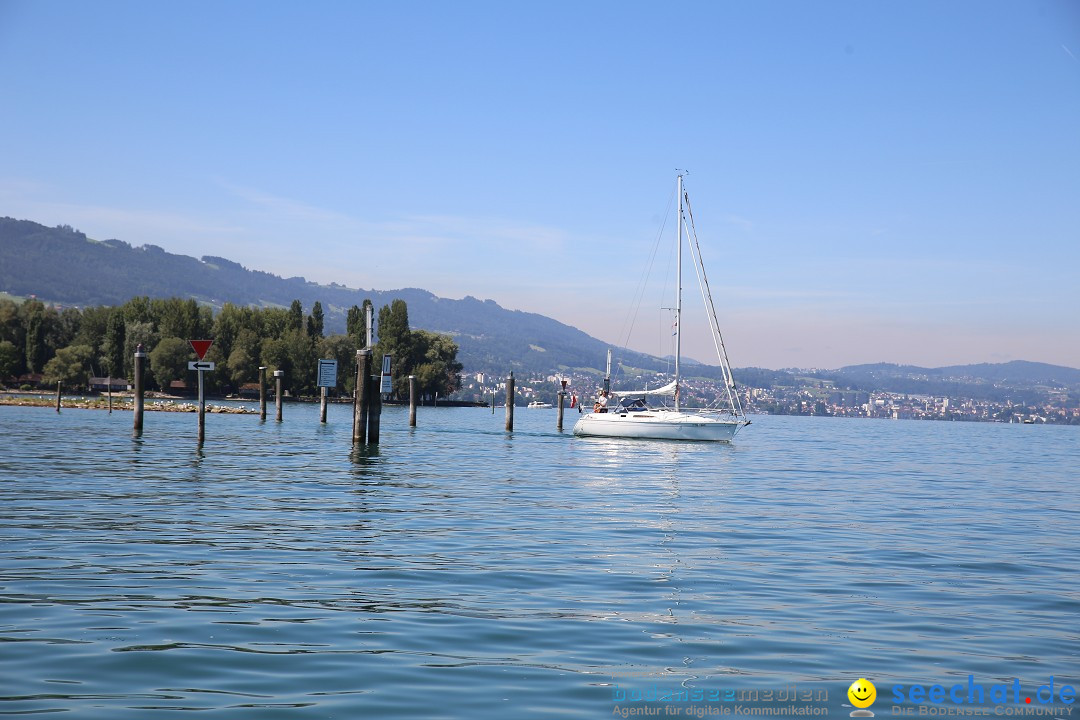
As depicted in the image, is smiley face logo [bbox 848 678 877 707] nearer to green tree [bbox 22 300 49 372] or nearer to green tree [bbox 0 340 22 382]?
green tree [bbox 0 340 22 382]

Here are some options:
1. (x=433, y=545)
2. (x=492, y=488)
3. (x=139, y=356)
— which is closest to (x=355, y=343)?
(x=139, y=356)

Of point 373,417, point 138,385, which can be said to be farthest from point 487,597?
point 138,385

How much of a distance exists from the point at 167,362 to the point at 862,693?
147228mm

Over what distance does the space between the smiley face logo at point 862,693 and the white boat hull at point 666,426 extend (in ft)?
177

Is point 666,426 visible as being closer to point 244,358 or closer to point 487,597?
point 487,597

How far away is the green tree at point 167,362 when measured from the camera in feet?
475

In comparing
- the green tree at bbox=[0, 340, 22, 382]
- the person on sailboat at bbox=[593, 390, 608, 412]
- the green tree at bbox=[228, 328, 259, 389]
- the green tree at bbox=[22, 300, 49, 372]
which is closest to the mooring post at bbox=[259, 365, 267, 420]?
the person on sailboat at bbox=[593, 390, 608, 412]

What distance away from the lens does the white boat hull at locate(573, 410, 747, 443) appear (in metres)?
63.1

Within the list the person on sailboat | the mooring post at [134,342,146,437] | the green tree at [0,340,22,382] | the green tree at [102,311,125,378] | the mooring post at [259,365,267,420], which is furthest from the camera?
the green tree at [102,311,125,378]

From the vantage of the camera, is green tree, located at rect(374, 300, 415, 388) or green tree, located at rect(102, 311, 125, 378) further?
green tree, located at rect(374, 300, 415, 388)

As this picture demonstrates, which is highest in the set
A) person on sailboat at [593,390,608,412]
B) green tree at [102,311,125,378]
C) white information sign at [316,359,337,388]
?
green tree at [102,311,125,378]

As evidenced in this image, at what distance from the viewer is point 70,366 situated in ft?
495

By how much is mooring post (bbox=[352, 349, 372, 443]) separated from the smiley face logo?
3264 centimetres

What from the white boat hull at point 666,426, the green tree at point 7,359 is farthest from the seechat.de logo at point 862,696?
the green tree at point 7,359
